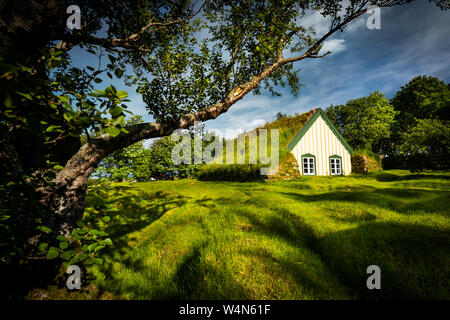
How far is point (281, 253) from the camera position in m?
3.00

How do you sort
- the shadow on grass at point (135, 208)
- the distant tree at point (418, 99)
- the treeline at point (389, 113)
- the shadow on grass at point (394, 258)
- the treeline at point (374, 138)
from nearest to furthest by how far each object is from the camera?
the shadow on grass at point (394, 258) → the shadow on grass at point (135, 208) → the treeline at point (374, 138) → the treeline at point (389, 113) → the distant tree at point (418, 99)

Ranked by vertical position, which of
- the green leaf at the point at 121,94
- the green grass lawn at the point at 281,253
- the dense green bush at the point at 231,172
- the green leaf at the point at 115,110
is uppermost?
the green leaf at the point at 121,94

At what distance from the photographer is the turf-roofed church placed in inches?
664

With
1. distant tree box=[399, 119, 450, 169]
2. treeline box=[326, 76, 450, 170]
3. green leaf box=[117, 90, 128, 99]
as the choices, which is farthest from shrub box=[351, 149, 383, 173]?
green leaf box=[117, 90, 128, 99]

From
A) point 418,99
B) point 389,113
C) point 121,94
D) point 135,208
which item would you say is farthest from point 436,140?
point 418,99

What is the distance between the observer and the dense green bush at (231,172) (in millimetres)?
14273

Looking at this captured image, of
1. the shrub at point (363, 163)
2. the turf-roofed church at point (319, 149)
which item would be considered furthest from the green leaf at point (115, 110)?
the shrub at point (363, 163)

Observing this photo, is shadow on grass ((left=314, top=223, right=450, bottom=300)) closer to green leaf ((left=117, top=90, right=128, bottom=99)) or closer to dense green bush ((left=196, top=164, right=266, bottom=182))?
green leaf ((left=117, top=90, right=128, bottom=99))

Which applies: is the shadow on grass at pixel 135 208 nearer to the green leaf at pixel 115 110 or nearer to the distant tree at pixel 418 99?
the green leaf at pixel 115 110

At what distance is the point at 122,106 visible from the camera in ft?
5.27

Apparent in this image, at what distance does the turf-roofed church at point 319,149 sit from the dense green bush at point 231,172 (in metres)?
4.88

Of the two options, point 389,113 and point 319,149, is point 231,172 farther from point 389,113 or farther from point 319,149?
point 389,113

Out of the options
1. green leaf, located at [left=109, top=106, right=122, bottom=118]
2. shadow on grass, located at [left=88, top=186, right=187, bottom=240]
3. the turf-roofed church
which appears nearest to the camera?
green leaf, located at [left=109, top=106, right=122, bottom=118]

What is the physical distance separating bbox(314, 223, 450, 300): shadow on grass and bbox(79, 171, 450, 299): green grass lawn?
12 millimetres
